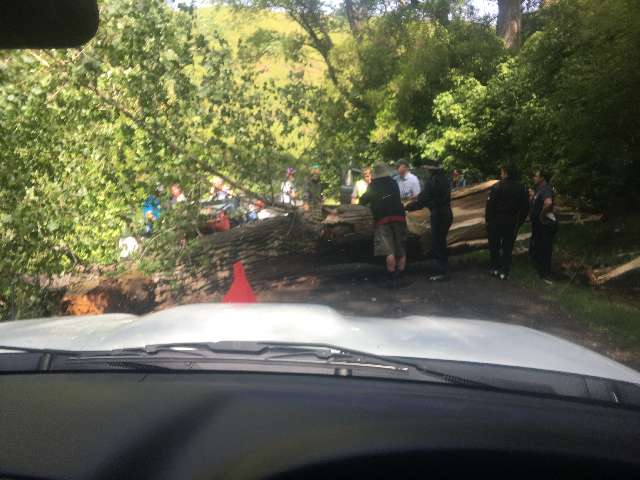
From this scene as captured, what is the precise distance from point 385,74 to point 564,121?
618 centimetres

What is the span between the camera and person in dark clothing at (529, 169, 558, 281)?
35.9 ft

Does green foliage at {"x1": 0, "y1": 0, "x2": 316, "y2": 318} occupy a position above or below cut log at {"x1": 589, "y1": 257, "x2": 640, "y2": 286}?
above

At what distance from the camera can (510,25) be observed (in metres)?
17.1

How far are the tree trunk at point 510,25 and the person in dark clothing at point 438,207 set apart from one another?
24.3 ft

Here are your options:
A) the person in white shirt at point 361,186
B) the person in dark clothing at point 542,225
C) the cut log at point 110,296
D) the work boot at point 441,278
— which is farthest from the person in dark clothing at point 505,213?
the cut log at point 110,296

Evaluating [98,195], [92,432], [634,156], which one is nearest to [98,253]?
[98,195]

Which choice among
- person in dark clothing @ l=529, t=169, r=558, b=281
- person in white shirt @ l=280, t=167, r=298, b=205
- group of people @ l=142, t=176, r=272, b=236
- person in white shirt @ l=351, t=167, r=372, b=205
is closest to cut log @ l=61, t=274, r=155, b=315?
group of people @ l=142, t=176, r=272, b=236

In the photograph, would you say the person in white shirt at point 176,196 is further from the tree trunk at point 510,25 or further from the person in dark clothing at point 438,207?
the tree trunk at point 510,25

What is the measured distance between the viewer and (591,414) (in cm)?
166

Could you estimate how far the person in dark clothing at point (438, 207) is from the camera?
35.2 ft

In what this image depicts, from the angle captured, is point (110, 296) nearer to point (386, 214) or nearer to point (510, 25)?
point (386, 214)

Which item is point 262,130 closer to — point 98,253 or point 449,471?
point 98,253

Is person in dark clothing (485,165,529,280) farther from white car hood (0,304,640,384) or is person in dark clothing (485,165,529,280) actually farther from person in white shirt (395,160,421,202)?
white car hood (0,304,640,384)

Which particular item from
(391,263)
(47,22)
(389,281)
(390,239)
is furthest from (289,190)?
(47,22)
